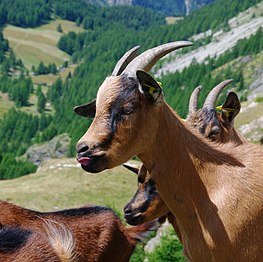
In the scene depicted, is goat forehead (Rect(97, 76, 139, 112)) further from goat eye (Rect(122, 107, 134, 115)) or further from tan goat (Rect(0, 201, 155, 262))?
tan goat (Rect(0, 201, 155, 262))

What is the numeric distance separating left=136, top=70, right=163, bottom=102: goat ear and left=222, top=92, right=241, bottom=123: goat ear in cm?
568

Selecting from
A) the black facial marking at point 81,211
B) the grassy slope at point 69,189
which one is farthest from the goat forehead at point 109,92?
the grassy slope at point 69,189

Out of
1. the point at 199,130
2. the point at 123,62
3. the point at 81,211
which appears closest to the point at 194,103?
the point at 199,130

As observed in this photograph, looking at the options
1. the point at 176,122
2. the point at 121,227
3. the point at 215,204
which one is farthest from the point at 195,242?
the point at 121,227

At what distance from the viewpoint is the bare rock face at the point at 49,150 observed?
541 ft

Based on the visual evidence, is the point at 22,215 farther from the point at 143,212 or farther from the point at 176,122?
the point at 176,122

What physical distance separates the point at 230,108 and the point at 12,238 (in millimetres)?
7055

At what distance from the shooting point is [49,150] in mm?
169375

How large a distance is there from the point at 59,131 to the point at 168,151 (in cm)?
18711

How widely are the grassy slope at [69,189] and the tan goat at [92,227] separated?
37212mm

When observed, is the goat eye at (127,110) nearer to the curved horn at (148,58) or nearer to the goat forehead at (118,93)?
the goat forehead at (118,93)

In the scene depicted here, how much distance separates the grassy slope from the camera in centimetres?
5144

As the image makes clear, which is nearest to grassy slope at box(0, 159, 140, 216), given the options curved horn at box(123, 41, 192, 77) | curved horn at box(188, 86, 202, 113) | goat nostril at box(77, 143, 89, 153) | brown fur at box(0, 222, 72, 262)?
curved horn at box(188, 86, 202, 113)

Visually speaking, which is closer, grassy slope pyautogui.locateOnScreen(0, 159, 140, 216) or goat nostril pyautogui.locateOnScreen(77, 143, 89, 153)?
goat nostril pyautogui.locateOnScreen(77, 143, 89, 153)
